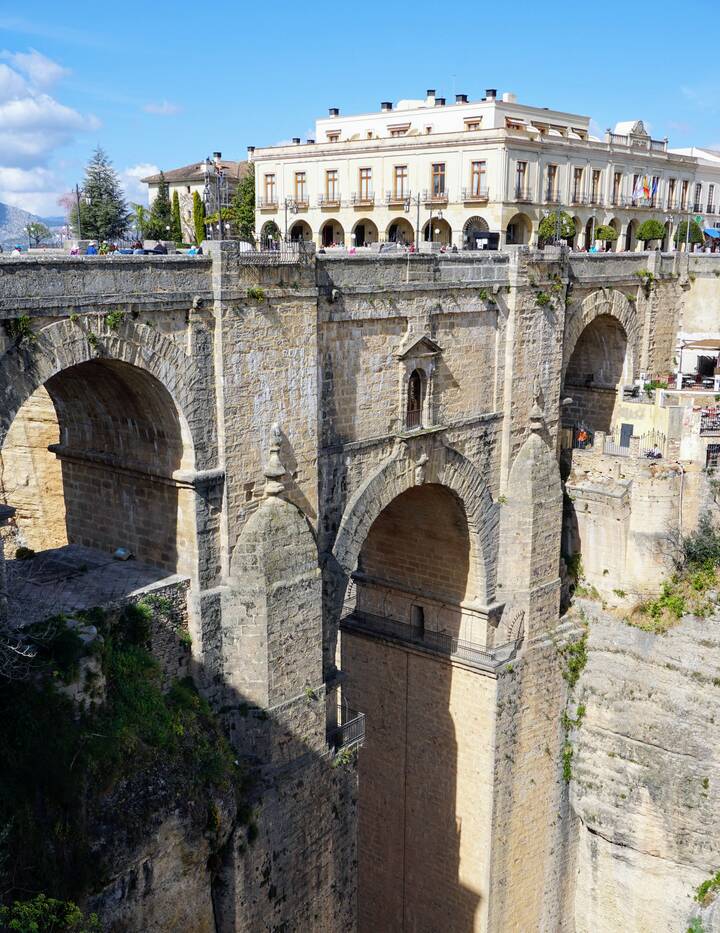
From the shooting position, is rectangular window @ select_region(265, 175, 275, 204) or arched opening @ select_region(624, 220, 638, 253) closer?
rectangular window @ select_region(265, 175, 275, 204)

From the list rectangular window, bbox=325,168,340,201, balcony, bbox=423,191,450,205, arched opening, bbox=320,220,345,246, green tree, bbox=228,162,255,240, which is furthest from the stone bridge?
green tree, bbox=228,162,255,240

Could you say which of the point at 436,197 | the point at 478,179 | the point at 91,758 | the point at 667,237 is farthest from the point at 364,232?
the point at 91,758

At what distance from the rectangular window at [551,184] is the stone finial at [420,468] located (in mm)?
24369

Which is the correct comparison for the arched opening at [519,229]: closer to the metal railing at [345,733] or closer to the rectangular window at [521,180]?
the rectangular window at [521,180]

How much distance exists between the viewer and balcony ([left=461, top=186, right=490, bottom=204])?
3781 cm

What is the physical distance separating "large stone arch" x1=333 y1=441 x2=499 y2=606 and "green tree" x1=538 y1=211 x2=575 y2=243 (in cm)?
1619

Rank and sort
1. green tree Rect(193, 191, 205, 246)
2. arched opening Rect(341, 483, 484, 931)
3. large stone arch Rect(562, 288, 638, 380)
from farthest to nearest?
green tree Rect(193, 191, 205, 246)
large stone arch Rect(562, 288, 638, 380)
arched opening Rect(341, 483, 484, 931)

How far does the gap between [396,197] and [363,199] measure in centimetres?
149

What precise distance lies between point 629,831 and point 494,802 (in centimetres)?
333

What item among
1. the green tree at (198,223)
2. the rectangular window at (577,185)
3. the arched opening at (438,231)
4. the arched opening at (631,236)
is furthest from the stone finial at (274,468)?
the arched opening at (631,236)

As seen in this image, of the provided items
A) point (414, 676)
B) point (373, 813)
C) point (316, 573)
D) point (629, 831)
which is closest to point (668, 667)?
point (629, 831)

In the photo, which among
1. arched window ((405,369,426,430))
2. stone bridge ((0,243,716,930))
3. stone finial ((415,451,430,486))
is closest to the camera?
stone bridge ((0,243,716,930))

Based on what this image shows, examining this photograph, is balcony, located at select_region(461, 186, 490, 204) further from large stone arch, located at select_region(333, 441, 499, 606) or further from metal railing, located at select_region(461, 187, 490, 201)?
large stone arch, located at select_region(333, 441, 499, 606)

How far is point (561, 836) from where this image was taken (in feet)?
74.3
